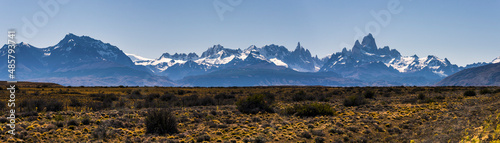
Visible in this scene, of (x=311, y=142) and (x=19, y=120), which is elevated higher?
(x=19, y=120)

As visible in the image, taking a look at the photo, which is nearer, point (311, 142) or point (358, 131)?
point (311, 142)

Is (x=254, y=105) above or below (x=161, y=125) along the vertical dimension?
above

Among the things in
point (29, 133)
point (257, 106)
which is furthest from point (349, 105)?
point (29, 133)

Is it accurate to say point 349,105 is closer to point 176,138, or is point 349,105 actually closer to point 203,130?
point 203,130

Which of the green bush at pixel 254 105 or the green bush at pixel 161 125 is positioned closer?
the green bush at pixel 161 125

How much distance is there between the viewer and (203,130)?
55.8ft

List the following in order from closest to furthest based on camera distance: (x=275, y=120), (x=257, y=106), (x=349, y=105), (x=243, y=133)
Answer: (x=243, y=133)
(x=275, y=120)
(x=257, y=106)
(x=349, y=105)

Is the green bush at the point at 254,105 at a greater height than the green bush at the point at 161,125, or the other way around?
the green bush at the point at 254,105

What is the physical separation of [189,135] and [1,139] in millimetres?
8208

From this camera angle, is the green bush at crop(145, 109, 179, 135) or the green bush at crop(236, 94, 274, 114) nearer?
the green bush at crop(145, 109, 179, 135)

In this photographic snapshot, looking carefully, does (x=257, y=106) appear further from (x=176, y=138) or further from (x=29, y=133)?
(x=29, y=133)

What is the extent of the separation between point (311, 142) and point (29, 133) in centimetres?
1351

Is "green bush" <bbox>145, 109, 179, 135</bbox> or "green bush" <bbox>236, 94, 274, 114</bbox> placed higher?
"green bush" <bbox>236, 94, 274, 114</bbox>

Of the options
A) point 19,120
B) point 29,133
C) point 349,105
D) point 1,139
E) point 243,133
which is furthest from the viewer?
point 349,105
